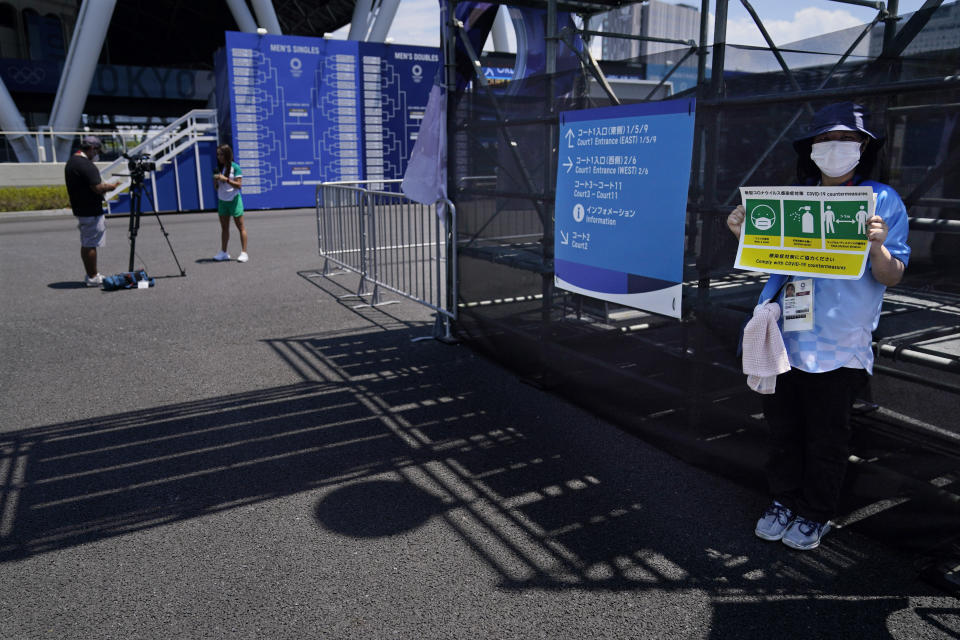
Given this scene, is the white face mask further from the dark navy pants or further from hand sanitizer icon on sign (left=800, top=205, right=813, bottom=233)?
the dark navy pants

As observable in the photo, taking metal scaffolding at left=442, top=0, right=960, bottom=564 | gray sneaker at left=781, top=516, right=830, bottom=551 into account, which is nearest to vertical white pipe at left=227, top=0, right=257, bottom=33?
metal scaffolding at left=442, top=0, right=960, bottom=564

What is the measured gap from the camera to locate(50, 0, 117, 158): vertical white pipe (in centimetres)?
2470

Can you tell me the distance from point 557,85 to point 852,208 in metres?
3.00

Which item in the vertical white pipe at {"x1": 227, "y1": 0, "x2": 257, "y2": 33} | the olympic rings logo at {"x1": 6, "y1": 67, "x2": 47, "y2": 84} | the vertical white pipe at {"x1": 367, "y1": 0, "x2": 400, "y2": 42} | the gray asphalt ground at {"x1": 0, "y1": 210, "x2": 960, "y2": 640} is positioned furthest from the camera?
the olympic rings logo at {"x1": 6, "y1": 67, "x2": 47, "y2": 84}

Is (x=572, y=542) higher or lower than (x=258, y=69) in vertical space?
lower

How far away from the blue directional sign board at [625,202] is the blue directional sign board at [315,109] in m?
18.3

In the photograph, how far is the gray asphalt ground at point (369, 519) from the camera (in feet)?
9.77

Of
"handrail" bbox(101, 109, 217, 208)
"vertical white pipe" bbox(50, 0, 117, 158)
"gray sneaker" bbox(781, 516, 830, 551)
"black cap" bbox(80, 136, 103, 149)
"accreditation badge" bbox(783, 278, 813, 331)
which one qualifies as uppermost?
"vertical white pipe" bbox(50, 0, 117, 158)

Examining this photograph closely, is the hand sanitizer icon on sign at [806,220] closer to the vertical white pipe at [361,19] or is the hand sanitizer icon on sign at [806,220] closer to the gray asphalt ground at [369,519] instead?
the gray asphalt ground at [369,519]

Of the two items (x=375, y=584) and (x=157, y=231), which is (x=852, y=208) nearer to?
(x=375, y=584)

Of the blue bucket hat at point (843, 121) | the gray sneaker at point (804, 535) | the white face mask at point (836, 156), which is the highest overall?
the blue bucket hat at point (843, 121)

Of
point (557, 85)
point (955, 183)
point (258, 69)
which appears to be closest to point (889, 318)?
point (955, 183)

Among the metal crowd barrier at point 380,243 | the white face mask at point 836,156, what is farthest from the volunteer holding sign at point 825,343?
the metal crowd barrier at point 380,243

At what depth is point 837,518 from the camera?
3740mm
